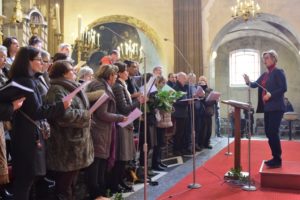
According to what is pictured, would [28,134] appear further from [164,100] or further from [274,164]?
[274,164]

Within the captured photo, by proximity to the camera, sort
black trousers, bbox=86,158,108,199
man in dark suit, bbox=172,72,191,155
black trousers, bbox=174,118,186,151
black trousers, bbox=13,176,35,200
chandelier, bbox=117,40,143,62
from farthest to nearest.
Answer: chandelier, bbox=117,40,143,62 → black trousers, bbox=174,118,186,151 → man in dark suit, bbox=172,72,191,155 → black trousers, bbox=86,158,108,199 → black trousers, bbox=13,176,35,200

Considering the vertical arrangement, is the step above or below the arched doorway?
below

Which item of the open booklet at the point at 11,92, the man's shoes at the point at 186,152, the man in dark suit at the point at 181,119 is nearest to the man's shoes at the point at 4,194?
the open booklet at the point at 11,92

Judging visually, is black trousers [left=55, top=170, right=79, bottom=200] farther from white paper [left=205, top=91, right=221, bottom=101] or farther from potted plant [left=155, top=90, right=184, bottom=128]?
white paper [left=205, top=91, right=221, bottom=101]

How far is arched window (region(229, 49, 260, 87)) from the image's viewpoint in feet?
64.1

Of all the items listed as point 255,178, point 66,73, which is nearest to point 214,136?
point 255,178

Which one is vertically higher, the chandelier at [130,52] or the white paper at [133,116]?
the chandelier at [130,52]

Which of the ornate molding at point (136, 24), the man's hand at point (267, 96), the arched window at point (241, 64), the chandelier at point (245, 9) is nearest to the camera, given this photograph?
the man's hand at point (267, 96)

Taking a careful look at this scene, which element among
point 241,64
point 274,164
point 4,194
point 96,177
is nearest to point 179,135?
point 274,164

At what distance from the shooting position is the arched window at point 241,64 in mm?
19547

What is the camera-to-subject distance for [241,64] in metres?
19.7

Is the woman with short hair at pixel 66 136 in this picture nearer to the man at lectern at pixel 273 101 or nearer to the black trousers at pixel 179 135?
the man at lectern at pixel 273 101

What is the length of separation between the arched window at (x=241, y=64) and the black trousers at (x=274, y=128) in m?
14.3

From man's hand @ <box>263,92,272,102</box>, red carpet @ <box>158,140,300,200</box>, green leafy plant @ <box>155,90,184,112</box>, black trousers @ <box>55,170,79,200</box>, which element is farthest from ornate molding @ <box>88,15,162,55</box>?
black trousers @ <box>55,170,79,200</box>
